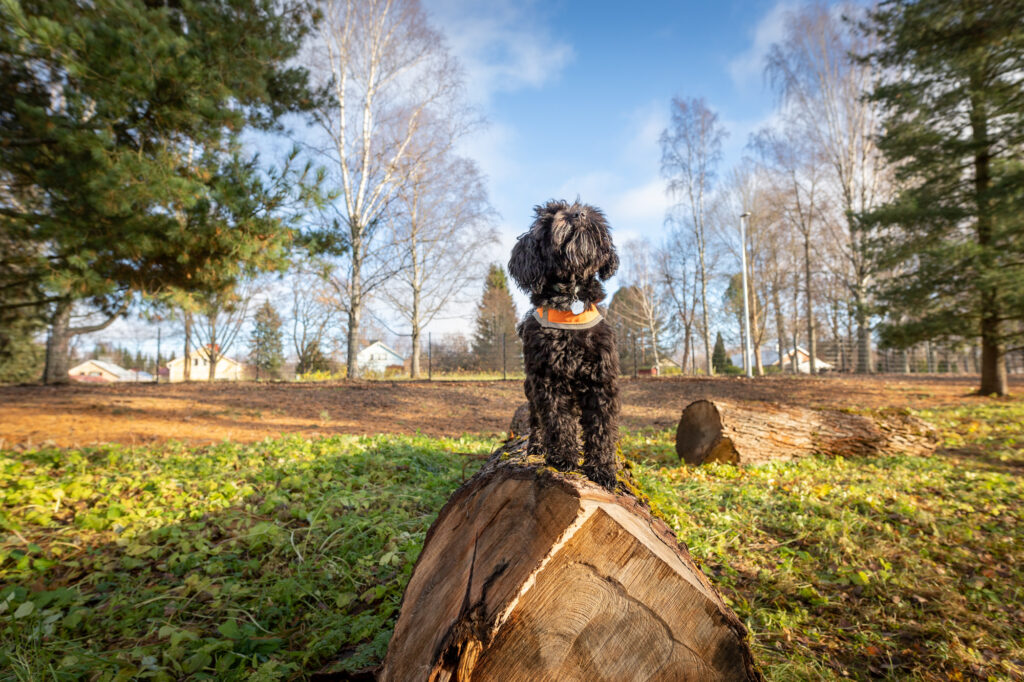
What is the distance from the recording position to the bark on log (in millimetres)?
5121

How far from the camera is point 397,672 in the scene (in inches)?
58.3

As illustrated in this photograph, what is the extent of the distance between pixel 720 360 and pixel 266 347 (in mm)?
28397

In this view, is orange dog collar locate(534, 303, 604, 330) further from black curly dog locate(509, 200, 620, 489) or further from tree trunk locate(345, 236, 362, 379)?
tree trunk locate(345, 236, 362, 379)

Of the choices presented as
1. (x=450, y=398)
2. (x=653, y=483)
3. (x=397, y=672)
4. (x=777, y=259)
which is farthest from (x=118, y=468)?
(x=777, y=259)

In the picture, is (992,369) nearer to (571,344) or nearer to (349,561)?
(571,344)

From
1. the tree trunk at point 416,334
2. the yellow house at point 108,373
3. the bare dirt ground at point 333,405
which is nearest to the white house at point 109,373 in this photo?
the yellow house at point 108,373

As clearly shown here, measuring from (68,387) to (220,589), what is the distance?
11.8 meters

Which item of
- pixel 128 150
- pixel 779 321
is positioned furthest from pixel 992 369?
pixel 779 321

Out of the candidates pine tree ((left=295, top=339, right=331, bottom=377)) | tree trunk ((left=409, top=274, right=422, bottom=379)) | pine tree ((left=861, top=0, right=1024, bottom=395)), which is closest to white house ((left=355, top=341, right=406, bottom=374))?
pine tree ((left=295, top=339, right=331, bottom=377))

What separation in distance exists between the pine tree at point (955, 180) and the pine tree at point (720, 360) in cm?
1607

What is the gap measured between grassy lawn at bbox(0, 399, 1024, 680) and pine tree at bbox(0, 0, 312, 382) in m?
2.77

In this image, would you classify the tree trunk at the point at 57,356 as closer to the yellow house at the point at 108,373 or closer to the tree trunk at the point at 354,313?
the tree trunk at the point at 354,313

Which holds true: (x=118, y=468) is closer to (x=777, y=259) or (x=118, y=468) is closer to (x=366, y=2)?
(x=366, y=2)

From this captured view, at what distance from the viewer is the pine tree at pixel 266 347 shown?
23.4 metres
